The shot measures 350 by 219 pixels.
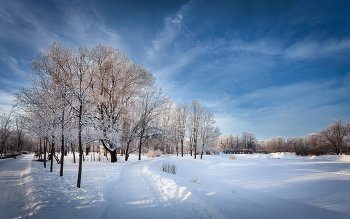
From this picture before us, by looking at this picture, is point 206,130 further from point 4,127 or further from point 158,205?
point 4,127

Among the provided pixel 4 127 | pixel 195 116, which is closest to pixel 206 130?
pixel 195 116

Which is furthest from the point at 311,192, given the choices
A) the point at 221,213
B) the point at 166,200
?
the point at 166,200

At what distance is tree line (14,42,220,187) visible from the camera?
6895mm

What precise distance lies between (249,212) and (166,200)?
266 centimetres

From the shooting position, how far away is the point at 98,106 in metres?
10.8

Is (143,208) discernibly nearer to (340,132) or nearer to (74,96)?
(74,96)

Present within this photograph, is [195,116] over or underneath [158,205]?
over

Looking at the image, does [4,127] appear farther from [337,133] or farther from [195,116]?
[337,133]

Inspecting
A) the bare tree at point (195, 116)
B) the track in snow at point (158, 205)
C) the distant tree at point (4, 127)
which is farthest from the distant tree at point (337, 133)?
the distant tree at point (4, 127)

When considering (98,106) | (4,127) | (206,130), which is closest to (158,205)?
(98,106)

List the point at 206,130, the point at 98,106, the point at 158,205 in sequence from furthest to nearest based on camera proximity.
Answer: the point at 206,130, the point at 98,106, the point at 158,205

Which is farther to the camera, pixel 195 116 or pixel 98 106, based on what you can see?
pixel 195 116

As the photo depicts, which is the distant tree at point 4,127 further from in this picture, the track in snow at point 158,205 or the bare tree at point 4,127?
the track in snow at point 158,205

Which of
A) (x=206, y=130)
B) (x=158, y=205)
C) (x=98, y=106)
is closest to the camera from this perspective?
(x=158, y=205)
